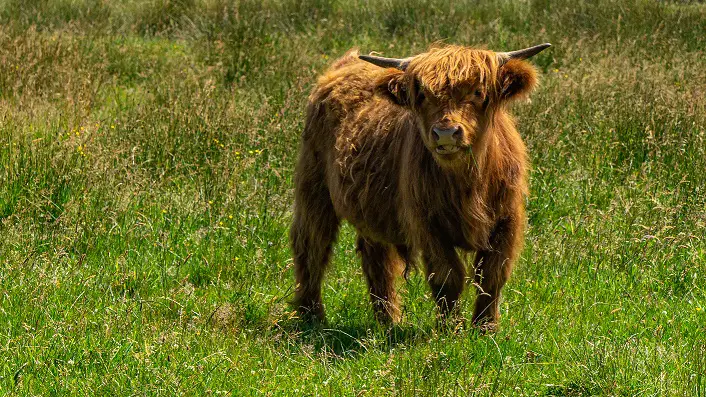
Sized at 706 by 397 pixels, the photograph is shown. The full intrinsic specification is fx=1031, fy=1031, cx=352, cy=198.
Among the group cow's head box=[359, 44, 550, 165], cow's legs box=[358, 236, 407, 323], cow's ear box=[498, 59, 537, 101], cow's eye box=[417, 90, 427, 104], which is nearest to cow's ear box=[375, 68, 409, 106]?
cow's head box=[359, 44, 550, 165]

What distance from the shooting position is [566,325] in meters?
4.87

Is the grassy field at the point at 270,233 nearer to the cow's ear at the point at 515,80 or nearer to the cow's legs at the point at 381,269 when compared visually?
the cow's legs at the point at 381,269

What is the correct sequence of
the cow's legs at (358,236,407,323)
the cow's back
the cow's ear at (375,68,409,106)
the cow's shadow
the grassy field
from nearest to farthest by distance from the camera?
the grassy field → the cow's shadow → the cow's ear at (375,68,409,106) → the cow's back → the cow's legs at (358,236,407,323)

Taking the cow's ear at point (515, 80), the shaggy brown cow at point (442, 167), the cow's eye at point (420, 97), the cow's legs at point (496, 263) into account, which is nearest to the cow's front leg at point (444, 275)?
the shaggy brown cow at point (442, 167)

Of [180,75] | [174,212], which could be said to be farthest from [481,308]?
[180,75]

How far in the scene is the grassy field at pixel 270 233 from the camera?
4281 mm

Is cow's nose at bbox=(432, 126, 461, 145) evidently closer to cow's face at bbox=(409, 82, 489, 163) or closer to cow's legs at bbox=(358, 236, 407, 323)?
cow's face at bbox=(409, 82, 489, 163)

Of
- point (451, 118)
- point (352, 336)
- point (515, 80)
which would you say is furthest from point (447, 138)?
point (352, 336)

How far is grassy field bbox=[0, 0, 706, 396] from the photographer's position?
4.28 meters

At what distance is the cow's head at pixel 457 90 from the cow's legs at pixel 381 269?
1090mm

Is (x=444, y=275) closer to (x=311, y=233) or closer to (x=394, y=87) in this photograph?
(x=394, y=87)

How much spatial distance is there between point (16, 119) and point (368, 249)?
312cm

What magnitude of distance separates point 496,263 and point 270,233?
2.01 m

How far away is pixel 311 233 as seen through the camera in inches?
230
